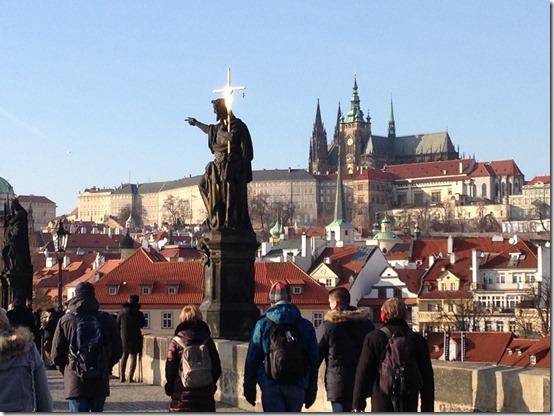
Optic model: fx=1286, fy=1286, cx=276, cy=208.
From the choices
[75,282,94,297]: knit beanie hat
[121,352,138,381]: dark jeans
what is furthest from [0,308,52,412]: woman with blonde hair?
[121,352,138,381]: dark jeans

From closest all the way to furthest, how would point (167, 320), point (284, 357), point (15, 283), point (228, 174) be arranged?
point (284, 357)
point (228, 174)
point (15, 283)
point (167, 320)

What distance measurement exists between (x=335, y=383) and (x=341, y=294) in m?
0.56

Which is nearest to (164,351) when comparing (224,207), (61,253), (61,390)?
(61,390)

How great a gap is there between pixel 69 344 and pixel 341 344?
175 centimetres

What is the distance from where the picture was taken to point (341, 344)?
8.06 metres

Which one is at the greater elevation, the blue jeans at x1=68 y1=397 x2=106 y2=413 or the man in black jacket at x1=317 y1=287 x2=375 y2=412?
the man in black jacket at x1=317 y1=287 x2=375 y2=412

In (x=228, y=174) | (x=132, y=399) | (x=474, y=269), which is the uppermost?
(x=474, y=269)

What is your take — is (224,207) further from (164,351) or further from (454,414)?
(454,414)

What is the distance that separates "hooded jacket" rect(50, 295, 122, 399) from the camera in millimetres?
8164

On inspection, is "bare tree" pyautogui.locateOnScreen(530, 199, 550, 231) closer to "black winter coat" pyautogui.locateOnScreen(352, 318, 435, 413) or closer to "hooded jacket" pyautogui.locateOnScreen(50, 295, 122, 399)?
"hooded jacket" pyautogui.locateOnScreen(50, 295, 122, 399)

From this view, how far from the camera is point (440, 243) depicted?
4021 inches

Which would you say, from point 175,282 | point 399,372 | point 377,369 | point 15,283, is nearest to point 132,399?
point 377,369

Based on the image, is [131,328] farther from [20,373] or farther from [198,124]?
[20,373]

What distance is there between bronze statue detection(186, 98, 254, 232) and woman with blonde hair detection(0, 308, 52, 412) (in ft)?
19.5
